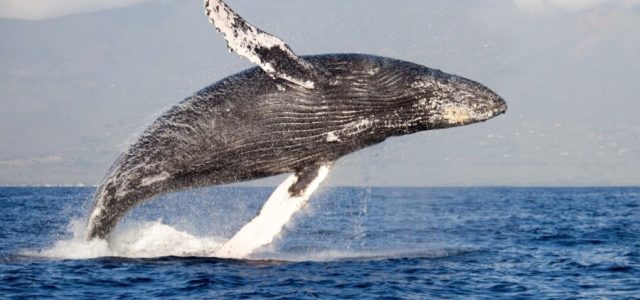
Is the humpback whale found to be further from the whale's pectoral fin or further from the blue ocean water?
the blue ocean water

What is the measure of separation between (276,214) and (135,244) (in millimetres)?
3478

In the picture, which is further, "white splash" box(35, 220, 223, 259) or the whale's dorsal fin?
"white splash" box(35, 220, 223, 259)

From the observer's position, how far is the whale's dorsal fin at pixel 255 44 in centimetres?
1295

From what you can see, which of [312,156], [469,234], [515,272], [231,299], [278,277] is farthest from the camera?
[469,234]

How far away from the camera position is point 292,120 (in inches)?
533

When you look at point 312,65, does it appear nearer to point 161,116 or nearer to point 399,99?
point 399,99

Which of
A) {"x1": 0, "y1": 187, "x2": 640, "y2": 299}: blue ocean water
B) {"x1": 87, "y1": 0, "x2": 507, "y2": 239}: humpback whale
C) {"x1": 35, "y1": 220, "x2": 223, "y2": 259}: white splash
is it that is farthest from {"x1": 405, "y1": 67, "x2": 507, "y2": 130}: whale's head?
{"x1": 35, "y1": 220, "x2": 223, "y2": 259}: white splash

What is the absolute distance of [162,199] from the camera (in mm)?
14656

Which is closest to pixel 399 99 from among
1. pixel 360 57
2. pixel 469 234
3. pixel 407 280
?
pixel 360 57

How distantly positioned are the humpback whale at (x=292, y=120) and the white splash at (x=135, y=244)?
1198 mm

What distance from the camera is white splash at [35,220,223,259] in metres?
15.0

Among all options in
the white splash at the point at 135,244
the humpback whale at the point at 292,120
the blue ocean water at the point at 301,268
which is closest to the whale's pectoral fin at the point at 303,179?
the humpback whale at the point at 292,120

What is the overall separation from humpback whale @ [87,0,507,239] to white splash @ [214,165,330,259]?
3.0 inches

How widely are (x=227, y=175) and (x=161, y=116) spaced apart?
4.61 feet
